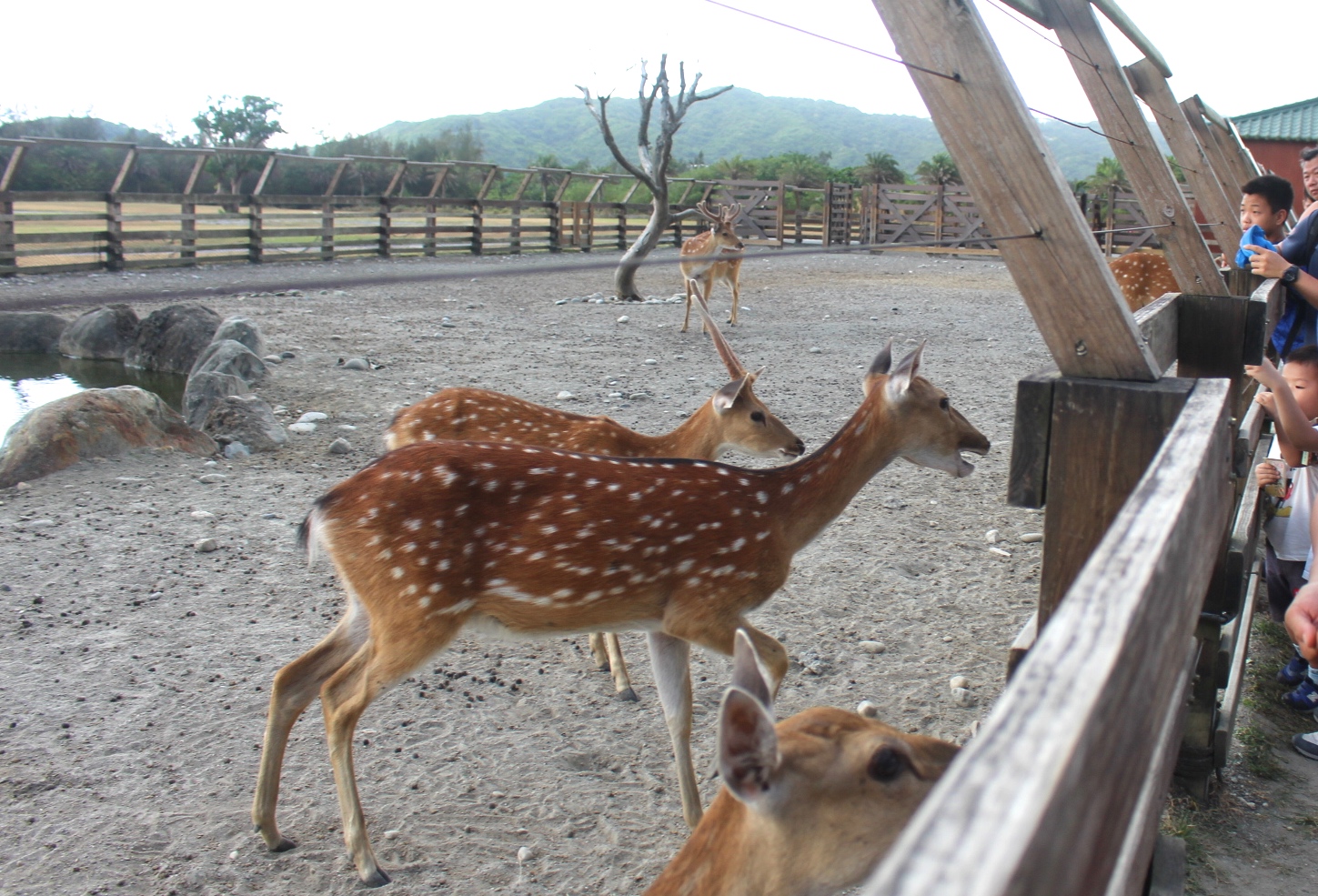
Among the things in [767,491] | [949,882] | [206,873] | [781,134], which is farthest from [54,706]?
[781,134]

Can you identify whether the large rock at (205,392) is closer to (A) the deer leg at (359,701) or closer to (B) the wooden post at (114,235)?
(A) the deer leg at (359,701)

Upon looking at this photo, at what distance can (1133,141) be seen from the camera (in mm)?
3674

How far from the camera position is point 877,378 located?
406 centimetres

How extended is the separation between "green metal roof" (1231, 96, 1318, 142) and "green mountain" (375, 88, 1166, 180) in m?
116

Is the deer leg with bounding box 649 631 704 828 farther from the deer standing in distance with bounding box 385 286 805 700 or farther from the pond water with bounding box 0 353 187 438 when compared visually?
the pond water with bounding box 0 353 187 438

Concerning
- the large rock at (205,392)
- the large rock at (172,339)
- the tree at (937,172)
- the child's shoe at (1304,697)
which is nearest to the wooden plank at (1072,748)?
the child's shoe at (1304,697)

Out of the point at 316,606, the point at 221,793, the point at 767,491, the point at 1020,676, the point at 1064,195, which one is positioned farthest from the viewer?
the point at 316,606

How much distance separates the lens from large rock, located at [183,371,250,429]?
23.4 feet

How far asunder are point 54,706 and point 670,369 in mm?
6557

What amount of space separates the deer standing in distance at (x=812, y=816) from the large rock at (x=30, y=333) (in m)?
10.8

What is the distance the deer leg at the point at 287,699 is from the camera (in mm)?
2889

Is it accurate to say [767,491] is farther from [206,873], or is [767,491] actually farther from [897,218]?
[897,218]

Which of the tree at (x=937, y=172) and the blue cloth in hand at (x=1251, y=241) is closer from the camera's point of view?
the blue cloth in hand at (x=1251, y=241)

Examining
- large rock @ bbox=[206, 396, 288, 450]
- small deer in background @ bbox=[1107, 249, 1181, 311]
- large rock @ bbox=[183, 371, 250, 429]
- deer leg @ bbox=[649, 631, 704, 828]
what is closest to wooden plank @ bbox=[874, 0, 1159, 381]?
deer leg @ bbox=[649, 631, 704, 828]
